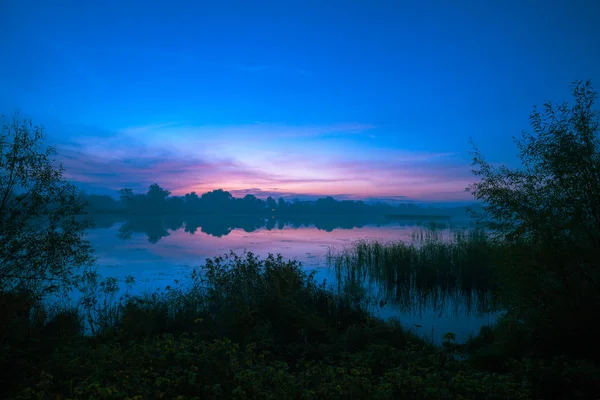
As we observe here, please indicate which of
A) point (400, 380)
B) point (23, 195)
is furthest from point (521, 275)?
point (23, 195)

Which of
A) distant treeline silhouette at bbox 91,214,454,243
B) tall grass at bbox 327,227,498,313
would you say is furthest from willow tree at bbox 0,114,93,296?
distant treeline silhouette at bbox 91,214,454,243

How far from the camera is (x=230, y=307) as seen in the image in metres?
7.91

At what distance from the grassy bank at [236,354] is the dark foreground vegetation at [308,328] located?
0.08 ft

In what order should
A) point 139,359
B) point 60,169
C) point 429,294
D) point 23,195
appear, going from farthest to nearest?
point 429,294
point 60,169
point 23,195
point 139,359

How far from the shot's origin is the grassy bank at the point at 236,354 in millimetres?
3822

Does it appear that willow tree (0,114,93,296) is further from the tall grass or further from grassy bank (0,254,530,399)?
the tall grass

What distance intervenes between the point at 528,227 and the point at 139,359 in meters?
6.86

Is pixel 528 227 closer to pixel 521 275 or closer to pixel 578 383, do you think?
pixel 521 275

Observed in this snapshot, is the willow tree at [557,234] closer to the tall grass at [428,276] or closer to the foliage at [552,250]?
the foliage at [552,250]

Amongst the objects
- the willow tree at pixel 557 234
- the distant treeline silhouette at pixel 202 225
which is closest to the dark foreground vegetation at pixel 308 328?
the willow tree at pixel 557 234

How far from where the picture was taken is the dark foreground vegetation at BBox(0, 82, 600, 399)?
3.97 meters

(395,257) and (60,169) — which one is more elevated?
(60,169)

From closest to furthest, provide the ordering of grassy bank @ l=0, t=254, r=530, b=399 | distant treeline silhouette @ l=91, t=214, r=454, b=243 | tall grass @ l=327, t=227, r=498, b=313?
grassy bank @ l=0, t=254, r=530, b=399 < tall grass @ l=327, t=227, r=498, b=313 < distant treeline silhouette @ l=91, t=214, r=454, b=243

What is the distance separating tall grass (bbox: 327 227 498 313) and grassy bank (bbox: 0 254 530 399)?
377 centimetres
